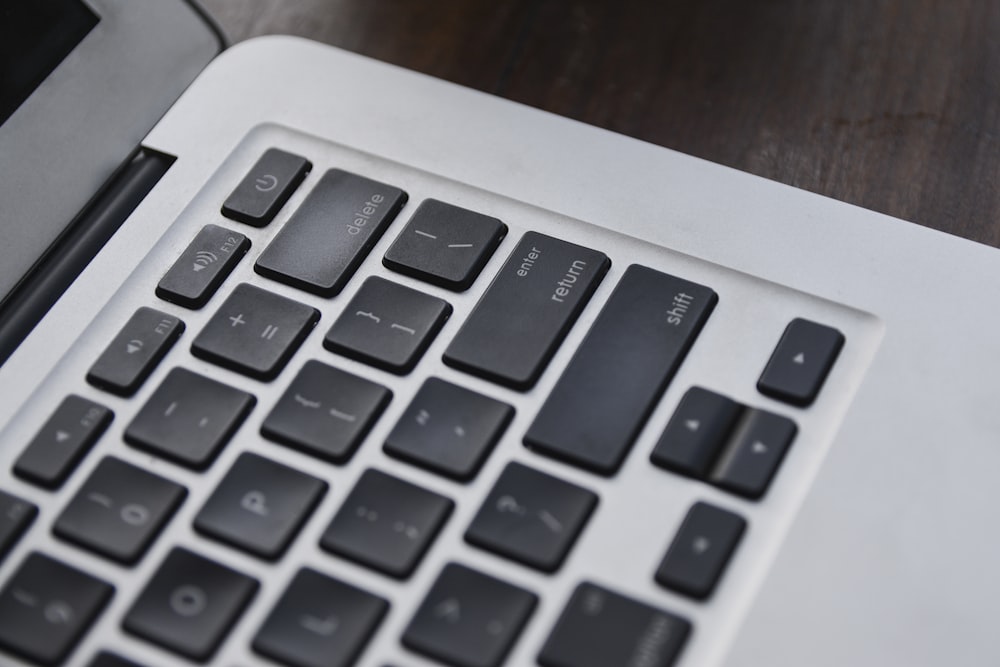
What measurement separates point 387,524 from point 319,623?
30 millimetres

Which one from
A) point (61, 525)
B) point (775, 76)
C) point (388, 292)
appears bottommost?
point (61, 525)

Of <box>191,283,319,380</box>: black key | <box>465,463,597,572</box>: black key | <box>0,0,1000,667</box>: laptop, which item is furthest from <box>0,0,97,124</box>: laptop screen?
<box>465,463,597,572</box>: black key

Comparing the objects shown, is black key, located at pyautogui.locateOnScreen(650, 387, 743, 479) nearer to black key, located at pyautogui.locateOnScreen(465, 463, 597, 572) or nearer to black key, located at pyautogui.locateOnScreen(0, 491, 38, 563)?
black key, located at pyautogui.locateOnScreen(465, 463, 597, 572)

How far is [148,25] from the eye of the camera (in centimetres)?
39

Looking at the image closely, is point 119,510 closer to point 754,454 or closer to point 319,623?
point 319,623

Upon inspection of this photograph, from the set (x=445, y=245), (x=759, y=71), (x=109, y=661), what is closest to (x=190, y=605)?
(x=109, y=661)

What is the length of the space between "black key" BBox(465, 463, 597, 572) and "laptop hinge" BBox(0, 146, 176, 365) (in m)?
0.16

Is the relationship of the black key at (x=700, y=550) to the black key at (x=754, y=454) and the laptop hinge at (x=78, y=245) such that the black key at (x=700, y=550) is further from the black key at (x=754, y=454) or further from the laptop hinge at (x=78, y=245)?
the laptop hinge at (x=78, y=245)

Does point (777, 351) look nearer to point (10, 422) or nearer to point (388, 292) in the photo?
point (388, 292)

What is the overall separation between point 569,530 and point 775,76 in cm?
22

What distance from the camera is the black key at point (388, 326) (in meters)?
0.32

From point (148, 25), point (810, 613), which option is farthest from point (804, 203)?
point (148, 25)

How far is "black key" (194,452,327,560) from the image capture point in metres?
0.29

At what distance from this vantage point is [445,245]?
34 centimetres
